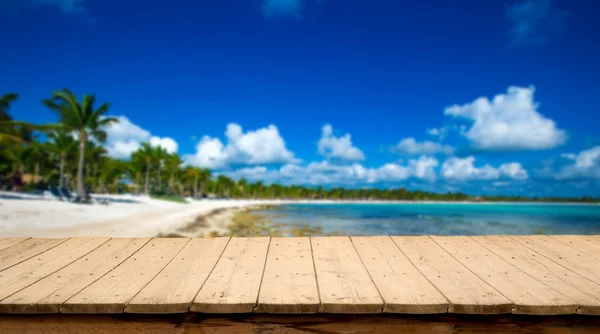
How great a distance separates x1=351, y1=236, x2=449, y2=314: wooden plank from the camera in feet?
7.07

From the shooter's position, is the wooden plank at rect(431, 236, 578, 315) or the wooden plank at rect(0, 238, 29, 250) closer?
the wooden plank at rect(431, 236, 578, 315)

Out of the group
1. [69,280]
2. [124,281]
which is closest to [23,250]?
[69,280]

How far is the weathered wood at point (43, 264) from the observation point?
7.99 feet

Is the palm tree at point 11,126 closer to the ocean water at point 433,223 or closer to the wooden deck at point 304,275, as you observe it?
the ocean water at point 433,223

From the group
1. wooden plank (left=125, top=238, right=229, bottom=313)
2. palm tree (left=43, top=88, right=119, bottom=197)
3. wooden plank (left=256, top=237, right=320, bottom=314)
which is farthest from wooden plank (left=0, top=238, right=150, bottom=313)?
palm tree (left=43, top=88, right=119, bottom=197)

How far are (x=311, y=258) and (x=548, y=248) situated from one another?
2.04m

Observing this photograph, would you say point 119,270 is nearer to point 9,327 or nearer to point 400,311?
point 9,327

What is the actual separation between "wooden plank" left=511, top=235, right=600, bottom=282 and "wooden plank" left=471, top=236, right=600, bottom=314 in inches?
2.7

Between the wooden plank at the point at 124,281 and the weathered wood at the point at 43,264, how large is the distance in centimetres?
42

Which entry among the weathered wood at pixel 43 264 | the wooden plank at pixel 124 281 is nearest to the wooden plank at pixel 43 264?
the weathered wood at pixel 43 264

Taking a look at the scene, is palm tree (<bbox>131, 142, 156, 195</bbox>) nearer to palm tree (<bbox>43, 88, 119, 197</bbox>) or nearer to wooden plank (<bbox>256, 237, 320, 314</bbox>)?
palm tree (<bbox>43, 88, 119, 197</bbox>)

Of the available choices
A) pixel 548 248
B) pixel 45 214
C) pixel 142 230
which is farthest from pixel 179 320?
pixel 45 214

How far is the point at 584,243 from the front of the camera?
3.48 m

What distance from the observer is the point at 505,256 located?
3121mm
